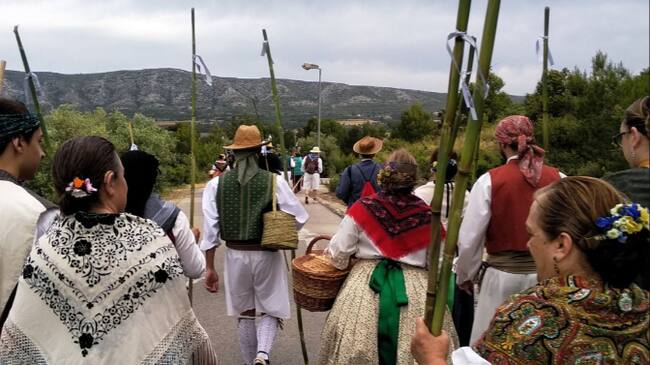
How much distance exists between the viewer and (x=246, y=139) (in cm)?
490

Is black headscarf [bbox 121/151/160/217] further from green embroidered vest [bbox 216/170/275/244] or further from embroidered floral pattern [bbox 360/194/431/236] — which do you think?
green embroidered vest [bbox 216/170/275/244]

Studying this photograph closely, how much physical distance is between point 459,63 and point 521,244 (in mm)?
2310

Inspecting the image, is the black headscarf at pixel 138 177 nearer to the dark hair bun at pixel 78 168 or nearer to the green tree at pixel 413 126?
the dark hair bun at pixel 78 168

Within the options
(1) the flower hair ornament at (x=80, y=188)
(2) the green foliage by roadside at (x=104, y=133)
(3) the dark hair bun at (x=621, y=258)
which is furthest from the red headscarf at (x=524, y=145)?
(2) the green foliage by roadside at (x=104, y=133)

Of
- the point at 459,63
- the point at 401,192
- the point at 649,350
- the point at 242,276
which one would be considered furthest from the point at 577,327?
the point at 242,276

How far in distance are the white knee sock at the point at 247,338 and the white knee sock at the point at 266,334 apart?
0.08 m

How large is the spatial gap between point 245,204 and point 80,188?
2.47 meters

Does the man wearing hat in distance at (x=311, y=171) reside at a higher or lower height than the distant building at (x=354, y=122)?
higher

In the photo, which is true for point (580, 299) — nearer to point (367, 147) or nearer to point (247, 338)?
Answer: point (247, 338)

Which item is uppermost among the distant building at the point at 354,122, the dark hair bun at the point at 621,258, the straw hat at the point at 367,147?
the dark hair bun at the point at 621,258

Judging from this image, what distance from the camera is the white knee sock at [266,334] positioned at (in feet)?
15.8

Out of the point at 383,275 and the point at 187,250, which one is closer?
the point at 187,250

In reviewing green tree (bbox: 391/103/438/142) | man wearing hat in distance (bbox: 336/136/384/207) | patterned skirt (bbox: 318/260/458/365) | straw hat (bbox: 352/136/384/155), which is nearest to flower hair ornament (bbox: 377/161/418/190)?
patterned skirt (bbox: 318/260/458/365)

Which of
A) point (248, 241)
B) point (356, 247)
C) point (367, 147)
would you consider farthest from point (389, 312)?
point (367, 147)
